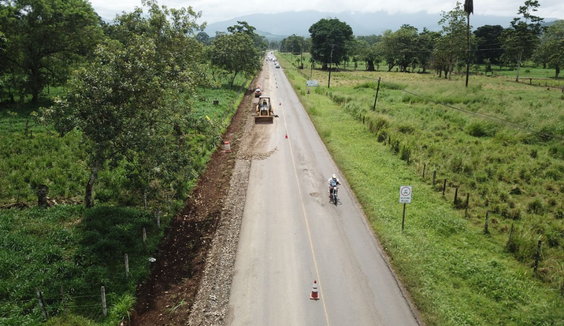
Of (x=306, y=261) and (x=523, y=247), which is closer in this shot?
(x=306, y=261)

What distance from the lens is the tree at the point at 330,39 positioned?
97.8m

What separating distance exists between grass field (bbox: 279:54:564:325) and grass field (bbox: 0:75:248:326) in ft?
34.8

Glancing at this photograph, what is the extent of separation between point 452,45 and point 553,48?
25750mm

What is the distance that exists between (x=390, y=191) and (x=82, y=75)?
56.1 ft

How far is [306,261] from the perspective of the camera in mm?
14133

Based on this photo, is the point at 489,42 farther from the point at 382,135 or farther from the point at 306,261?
the point at 306,261

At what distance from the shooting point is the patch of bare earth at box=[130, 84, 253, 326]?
37.4 ft

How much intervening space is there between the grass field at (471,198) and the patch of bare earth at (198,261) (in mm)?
7131

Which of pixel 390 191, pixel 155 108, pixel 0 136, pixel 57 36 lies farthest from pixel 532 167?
pixel 57 36

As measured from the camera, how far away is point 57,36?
1433 inches

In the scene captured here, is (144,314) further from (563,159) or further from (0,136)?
(563,159)

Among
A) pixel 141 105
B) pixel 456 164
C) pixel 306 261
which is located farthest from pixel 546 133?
pixel 141 105

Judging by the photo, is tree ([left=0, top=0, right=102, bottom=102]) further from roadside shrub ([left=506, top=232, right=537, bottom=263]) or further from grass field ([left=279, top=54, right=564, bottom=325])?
roadside shrub ([left=506, top=232, right=537, bottom=263])

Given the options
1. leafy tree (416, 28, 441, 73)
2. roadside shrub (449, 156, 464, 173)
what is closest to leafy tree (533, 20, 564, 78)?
leafy tree (416, 28, 441, 73)
